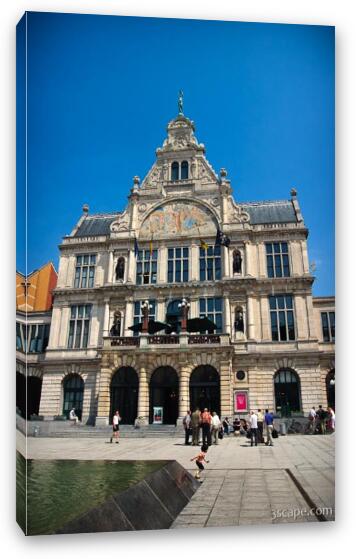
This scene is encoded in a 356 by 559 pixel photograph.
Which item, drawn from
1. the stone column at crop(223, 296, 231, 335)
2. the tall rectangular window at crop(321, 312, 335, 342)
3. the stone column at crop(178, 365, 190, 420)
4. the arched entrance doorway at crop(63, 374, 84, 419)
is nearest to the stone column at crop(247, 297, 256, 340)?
the stone column at crop(223, 296, 231, 335)

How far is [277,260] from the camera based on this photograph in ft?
87.5

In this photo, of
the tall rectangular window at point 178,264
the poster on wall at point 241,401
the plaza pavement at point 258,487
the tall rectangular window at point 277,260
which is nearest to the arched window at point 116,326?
the tall rectangular window at point 178,264

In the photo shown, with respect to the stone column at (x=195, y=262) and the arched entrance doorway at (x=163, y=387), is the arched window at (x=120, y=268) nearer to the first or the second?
the stone column at (x=195, y=262)

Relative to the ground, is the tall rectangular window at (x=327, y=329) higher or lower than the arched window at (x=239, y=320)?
lower

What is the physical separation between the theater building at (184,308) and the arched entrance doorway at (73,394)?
61mm

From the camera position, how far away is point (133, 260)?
28859 mm

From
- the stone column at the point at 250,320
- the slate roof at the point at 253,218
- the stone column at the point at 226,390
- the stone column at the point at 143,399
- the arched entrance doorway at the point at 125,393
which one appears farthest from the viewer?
the stone column at the point at 250,320

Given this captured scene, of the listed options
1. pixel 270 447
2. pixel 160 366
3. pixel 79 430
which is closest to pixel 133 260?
pixel 160 366

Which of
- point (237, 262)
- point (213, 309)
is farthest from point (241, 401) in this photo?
point (237, 262)

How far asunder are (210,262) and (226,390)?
8086 millimetres

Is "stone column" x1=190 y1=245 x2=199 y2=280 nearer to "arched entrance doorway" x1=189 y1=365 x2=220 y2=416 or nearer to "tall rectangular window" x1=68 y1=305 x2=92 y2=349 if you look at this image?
"arched entrance doorway" x1=189 y1=365 x2=220 y2=416

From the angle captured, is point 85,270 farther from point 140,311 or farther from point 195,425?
point 195,425

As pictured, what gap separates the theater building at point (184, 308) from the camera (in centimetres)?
2517
